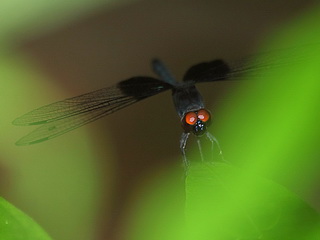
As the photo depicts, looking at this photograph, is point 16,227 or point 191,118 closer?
point 16,227

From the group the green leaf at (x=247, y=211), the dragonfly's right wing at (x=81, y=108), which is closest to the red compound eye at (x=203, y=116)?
the dragonfly's right wing at (x=81, y=108)

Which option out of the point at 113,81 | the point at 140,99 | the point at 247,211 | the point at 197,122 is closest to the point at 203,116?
the point at 197,122

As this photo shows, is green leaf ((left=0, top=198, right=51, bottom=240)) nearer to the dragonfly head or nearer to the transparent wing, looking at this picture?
the dragonfly head

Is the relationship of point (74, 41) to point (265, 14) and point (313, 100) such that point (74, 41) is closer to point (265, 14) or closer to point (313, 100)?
point (265, 14)

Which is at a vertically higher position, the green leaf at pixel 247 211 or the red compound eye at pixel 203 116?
the red compound eye at pixel 203 116

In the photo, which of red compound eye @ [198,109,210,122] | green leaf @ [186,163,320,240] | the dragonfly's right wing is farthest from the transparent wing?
green leaf @ [186,163,320,240]

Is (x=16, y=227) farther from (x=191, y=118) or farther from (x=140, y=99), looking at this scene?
(x=140, y=99)

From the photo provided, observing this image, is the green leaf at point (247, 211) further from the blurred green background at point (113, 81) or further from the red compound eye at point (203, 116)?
the red compound eye at point (203, 116)
